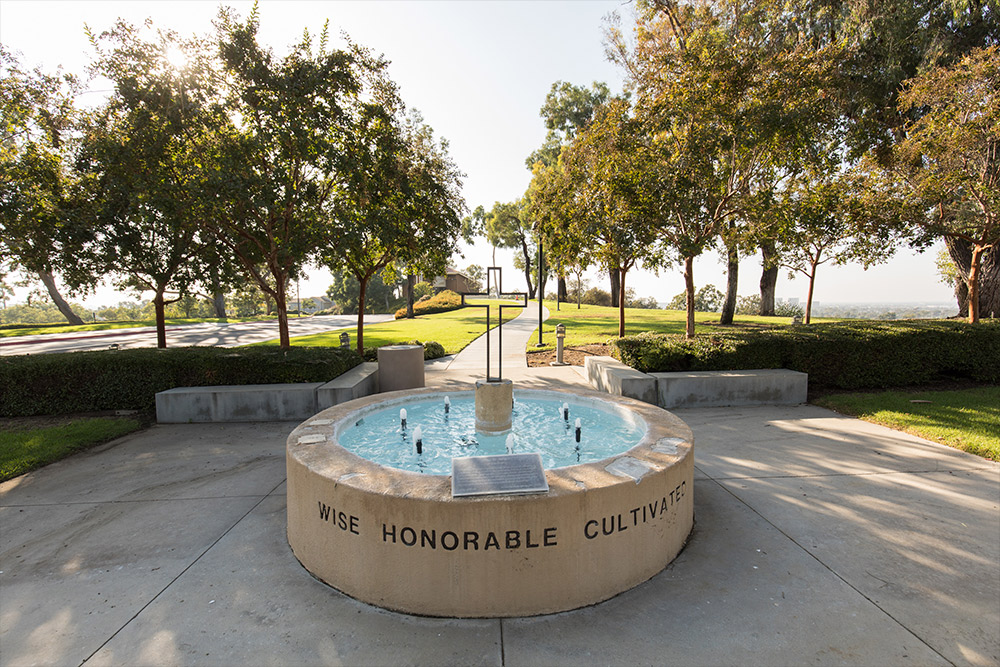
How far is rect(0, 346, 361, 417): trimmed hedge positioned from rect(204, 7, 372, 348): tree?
1.97 m

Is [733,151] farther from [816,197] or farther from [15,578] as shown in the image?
[15,578]

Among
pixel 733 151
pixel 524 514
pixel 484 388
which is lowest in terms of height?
pixel 524 514

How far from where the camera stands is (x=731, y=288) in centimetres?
2178

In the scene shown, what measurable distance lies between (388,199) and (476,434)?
26.4ft

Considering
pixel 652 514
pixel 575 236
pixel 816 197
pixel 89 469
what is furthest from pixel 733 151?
pixel 89 469

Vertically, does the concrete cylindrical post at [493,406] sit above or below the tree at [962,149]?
below


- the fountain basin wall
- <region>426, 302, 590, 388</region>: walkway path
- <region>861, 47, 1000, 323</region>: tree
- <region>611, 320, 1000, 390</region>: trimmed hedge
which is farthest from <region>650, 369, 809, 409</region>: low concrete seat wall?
<region>861, 47, 1000, 323</region>: tree

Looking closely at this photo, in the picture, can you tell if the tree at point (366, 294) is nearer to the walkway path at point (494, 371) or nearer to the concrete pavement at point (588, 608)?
the walkway path at point (494, 371)

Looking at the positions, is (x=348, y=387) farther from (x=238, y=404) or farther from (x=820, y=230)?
(x=820, y=230)

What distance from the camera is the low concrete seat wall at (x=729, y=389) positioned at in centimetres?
955

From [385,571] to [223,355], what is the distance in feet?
27.2

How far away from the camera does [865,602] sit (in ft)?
11.5

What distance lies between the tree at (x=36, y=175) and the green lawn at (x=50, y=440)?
4.53 m

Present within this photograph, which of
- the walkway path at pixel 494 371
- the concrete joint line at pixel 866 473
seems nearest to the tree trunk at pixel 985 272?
the concrete joint line at pixel 866 473
